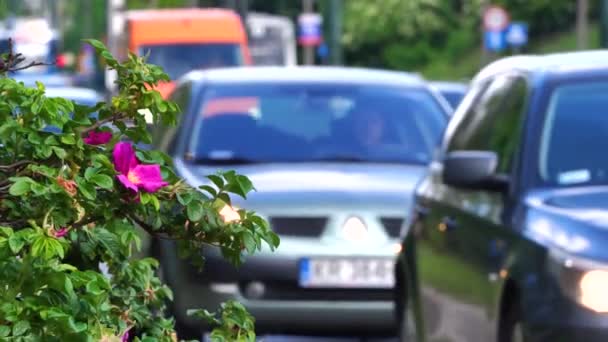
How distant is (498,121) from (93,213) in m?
4.36

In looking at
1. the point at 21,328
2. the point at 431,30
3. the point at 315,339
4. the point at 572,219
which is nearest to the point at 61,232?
the point at 21,328

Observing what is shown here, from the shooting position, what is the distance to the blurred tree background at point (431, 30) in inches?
3310

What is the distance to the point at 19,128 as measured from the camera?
4.10 m

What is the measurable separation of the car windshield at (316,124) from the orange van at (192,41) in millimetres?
22812

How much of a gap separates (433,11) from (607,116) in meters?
83.0

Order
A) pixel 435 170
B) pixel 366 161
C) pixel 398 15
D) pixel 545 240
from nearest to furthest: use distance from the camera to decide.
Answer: pixel 545 240 < pixel 435 170 < pixel 366 161 < pixel 398 15

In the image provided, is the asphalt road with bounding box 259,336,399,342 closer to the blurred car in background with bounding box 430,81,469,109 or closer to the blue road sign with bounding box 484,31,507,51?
the blurred car in background with bounding box 430,81,469,109

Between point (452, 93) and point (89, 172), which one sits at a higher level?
point (89, 172)

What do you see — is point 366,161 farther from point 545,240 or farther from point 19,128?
point 19,128

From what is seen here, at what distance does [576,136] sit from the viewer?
7.61m

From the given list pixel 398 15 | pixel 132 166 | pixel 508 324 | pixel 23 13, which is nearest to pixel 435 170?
pixel 508 324

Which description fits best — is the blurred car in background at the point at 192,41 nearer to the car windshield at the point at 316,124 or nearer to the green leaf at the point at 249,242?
the car windshield at the point at 316,124

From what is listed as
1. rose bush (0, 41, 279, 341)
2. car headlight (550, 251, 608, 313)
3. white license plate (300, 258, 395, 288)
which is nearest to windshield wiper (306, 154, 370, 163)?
white license plate (300, 258, 395, 288)

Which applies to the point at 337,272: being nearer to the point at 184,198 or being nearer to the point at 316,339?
the point at 316,339
